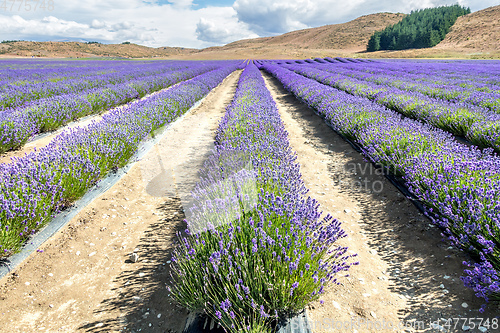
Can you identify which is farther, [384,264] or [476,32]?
[476,32]

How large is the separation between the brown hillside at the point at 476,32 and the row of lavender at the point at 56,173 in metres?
64.7

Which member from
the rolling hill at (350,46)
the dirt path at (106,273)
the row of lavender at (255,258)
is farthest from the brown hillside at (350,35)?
the row of lavender at (255,258)

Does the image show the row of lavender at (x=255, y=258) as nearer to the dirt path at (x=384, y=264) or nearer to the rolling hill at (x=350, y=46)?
the dirt path at (x=384, y=264)

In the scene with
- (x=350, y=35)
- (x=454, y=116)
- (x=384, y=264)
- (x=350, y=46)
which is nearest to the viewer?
(x=384, y=264)

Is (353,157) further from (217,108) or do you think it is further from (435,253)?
(217,108)

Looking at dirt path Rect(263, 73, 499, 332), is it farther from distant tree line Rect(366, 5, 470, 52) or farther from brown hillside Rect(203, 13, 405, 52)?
brown hillside Rect(203, 13, 405, 52)

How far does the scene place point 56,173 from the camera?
3.26 meters

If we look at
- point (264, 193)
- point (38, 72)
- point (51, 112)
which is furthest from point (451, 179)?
point (38, 72)

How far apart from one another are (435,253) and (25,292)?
400cm

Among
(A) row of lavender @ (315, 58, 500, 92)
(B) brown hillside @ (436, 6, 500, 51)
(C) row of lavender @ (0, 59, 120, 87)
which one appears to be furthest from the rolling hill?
(C) row of lavender @ (0, 59, 120, 87)

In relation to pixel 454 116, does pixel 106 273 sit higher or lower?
lower

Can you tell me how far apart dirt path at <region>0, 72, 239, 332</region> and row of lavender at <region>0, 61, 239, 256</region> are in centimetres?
34

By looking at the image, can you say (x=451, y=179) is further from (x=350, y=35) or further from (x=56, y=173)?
(x=350, y=35)

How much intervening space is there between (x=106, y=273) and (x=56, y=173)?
5.20ft
